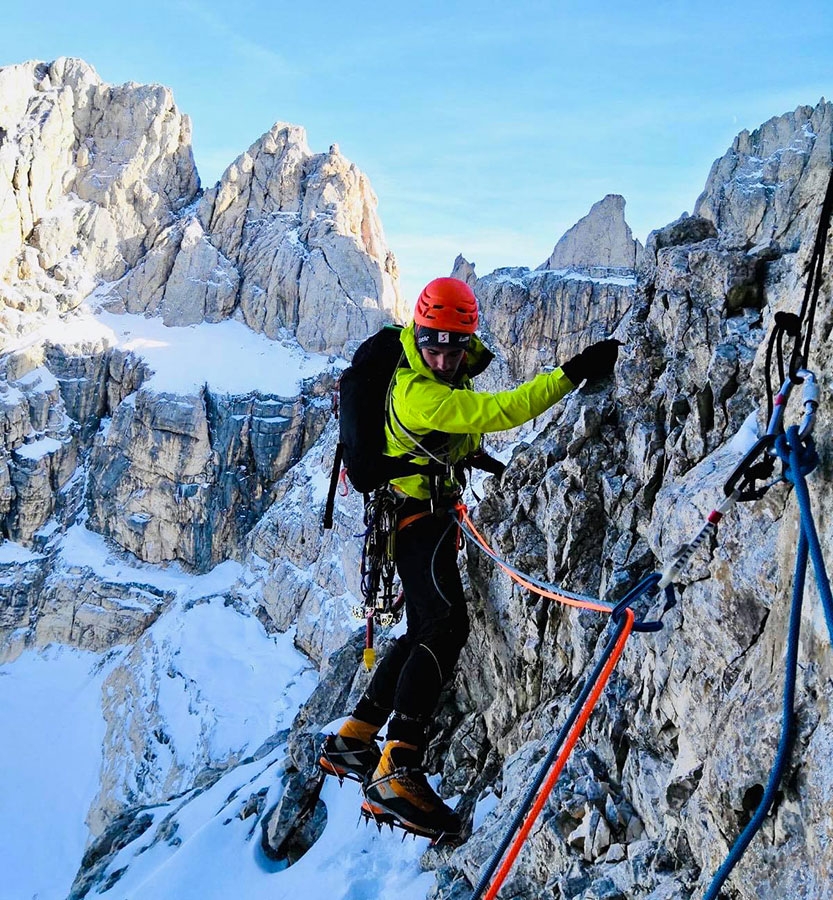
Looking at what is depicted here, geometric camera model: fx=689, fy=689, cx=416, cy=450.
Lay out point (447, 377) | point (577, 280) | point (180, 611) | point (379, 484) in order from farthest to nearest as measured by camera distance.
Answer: point (180, 611)
point (577, 280)
point (379, 484)
point (447, 377)

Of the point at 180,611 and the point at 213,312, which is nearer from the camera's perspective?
the point at 180,611

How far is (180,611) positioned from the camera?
56031 mm

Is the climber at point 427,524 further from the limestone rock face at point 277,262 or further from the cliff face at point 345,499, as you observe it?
the limestone rock face at point 277,262

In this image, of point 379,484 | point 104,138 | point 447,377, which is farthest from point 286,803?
point 104,138

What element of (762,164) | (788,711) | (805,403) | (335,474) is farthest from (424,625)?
(762,164)

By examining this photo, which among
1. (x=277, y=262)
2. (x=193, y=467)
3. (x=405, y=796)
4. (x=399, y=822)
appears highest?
(x=277, y=262)

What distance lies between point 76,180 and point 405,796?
8495 centimetres

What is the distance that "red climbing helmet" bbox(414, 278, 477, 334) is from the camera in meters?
5.25

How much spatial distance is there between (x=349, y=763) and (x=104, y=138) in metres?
87.5

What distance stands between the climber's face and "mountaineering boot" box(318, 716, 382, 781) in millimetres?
3183

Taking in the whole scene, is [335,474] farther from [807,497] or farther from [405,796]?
[807,497]

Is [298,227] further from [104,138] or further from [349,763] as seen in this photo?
[349,763]

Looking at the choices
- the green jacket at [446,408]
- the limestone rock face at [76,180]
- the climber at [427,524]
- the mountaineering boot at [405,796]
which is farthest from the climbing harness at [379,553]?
the limestone rock face at [76,180]

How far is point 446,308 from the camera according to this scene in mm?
5258
